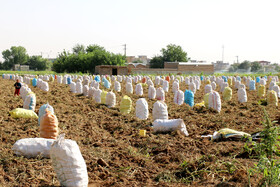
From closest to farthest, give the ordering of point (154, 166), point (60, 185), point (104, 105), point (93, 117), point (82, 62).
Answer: point (60, 185) < point (154, 166) < point (93, 117) < point (104, 105) < point (82, 62)

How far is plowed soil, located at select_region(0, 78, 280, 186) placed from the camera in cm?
482

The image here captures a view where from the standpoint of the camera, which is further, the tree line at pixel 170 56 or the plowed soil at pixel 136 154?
the tree line at pixel 170 56

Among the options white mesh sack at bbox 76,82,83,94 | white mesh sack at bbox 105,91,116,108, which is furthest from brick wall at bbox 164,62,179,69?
white mesh sack at bbox 105,91,116,108

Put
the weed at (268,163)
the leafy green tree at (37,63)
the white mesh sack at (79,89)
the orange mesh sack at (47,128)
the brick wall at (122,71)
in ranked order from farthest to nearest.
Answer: the leafy green tree at (37,63) < the brick wall at (122,71) < the white mesh sack at (79,89) < the orange mesh sack at (47,128) < the weed at (268,163)

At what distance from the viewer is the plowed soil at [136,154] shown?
482 centimetres

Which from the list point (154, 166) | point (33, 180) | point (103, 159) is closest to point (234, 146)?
point (154, 166)

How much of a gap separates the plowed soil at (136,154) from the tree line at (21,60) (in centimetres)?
9090

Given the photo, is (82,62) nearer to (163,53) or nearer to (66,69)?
(66,69)

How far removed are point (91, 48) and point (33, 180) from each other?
7243 cm

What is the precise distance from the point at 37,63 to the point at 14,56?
9.03 metres

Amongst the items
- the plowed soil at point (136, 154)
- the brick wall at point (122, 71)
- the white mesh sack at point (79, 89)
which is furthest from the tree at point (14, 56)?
the plowed soil at point (136, 154)

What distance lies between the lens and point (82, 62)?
184ft

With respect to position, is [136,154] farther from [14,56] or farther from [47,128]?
[14,56]

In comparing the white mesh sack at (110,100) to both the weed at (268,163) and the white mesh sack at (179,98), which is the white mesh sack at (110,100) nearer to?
the white mesh sack at (179,98)
